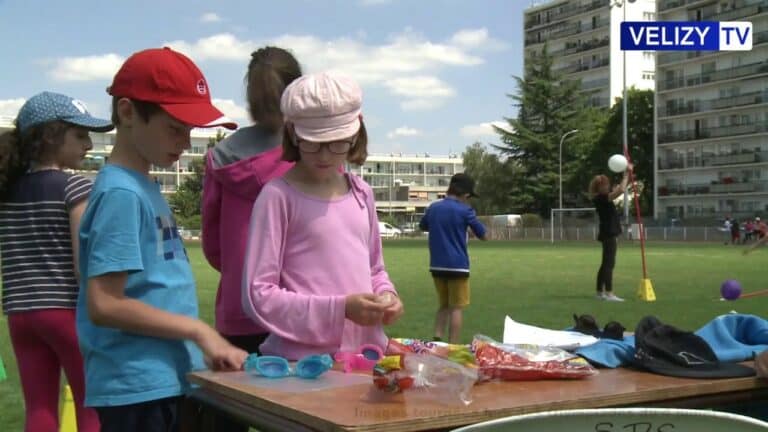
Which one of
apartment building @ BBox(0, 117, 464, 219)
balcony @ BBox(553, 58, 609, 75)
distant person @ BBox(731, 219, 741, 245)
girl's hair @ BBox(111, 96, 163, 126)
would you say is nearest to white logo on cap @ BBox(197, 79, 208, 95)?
girl's hair @ BBox(111, 96, 163, 126)

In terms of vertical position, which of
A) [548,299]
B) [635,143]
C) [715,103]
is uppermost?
[715,103]

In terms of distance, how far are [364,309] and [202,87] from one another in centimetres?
74

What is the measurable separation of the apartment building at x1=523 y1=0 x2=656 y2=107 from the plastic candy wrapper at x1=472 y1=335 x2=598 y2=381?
316ft

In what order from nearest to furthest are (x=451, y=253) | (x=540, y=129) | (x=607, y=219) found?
1. (x=451, y=253)
2. (x=607, y=219)
3. (x=540, y=129)

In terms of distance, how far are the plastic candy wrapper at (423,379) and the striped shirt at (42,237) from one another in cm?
197

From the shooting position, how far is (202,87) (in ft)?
8.12

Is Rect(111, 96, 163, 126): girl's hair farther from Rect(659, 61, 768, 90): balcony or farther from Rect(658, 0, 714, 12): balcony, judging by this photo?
Rect(658, 0, 714, 12): balcony

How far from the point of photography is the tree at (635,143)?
77.7m

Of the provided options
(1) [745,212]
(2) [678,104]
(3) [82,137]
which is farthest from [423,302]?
(2) [678,104]

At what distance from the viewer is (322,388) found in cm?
203

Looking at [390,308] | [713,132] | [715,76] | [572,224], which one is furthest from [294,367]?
[715,76]

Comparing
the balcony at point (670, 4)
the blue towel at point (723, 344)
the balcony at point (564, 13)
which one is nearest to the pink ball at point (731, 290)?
the blue towel at point (723, 344)

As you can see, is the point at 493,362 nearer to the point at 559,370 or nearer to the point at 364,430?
the point at 559,370

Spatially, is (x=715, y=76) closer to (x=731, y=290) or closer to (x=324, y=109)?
(x=731, y=290)
